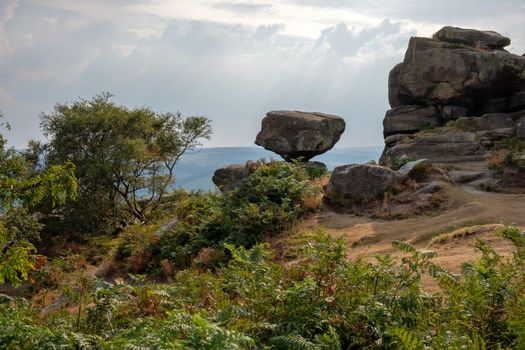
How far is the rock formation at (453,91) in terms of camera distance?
30953mm


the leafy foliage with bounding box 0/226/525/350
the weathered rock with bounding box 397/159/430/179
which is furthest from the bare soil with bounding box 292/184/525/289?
the leafy foliage with bounding box 0/226/525/350

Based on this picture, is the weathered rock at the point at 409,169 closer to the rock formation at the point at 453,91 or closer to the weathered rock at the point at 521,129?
the rock formation at the point at 453,91

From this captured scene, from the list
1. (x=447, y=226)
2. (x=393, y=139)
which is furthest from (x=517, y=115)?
(x=447, y=226)

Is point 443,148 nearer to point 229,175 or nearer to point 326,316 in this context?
point 229,175

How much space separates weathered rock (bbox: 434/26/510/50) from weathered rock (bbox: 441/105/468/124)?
13.1 feet

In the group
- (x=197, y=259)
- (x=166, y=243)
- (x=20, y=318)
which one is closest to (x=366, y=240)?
(x=197, y=259)

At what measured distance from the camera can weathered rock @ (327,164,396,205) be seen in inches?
748

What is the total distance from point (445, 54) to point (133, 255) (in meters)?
23.8

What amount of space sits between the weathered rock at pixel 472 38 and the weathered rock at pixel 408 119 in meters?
4.58

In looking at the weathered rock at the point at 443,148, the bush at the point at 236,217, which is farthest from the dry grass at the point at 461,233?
the weathered rock at the point at 443,148

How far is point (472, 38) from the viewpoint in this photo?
34.8 m

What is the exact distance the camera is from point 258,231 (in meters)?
16.8

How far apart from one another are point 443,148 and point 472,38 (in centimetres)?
1082

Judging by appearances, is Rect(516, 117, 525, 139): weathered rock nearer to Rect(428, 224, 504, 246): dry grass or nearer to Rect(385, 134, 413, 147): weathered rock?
Rect(385, 134, 413, 147): weathered rock
